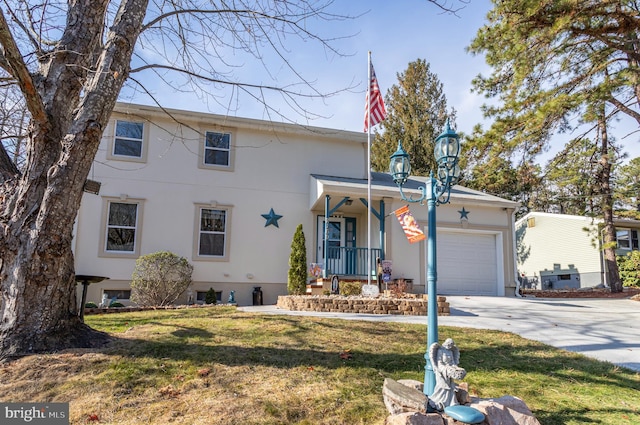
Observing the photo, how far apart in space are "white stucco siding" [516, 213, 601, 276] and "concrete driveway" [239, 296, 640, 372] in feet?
38.0

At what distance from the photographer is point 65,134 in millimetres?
4574

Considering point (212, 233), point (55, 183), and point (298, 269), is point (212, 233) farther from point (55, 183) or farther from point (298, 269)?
point (55, 183)

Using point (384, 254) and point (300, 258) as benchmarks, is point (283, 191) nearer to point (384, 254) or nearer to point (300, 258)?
point (300, 258)

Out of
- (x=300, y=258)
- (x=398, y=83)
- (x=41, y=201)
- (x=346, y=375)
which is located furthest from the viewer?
(x=398, y=83)

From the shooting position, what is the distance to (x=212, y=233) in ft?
38.4

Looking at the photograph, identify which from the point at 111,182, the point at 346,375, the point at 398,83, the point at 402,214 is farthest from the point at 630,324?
the point at 398,83

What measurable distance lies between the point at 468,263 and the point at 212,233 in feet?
26.3

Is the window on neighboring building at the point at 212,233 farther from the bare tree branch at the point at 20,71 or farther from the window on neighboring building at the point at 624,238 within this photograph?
the window on neighboring building at the point at 624,238

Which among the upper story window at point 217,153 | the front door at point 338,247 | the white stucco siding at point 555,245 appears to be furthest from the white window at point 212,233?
the white stucco siding at point 555,245

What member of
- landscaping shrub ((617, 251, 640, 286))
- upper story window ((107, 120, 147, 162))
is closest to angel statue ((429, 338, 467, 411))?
upper story window ((107, 120, 147, 162))

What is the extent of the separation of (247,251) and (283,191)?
7.16 feet

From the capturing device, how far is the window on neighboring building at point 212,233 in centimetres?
1161

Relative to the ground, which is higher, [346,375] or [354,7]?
[354,7]

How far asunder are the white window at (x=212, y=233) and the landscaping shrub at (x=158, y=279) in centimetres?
116
